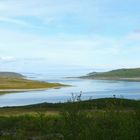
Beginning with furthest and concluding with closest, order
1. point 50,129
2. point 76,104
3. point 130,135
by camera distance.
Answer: point 50,129, point 76,104, point 130,135

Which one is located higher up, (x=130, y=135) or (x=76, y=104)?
A: (x=76, y=104)

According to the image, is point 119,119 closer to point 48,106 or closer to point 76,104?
point 76,104

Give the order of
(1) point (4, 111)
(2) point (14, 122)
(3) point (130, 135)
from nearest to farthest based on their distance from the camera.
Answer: (3) point (130, 135), (2) point (14, 122), (1) point (4, 111)

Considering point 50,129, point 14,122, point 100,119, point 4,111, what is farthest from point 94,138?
point 4,111

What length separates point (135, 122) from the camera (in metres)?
9.68

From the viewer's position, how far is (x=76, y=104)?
9.81 meters

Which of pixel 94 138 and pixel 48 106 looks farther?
pixel 48 106

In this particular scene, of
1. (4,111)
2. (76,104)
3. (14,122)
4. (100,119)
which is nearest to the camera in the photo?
(76,104)

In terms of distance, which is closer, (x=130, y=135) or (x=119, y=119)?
(x=130, y=135)

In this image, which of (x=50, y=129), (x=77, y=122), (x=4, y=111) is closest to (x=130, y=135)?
(x=77, y=122)

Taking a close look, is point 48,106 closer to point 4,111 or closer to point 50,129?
point 4,111

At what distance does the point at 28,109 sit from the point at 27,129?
27.6 ft

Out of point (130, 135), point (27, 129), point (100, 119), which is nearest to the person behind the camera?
point (130, 135)

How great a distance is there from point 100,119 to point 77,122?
1.14 meters
